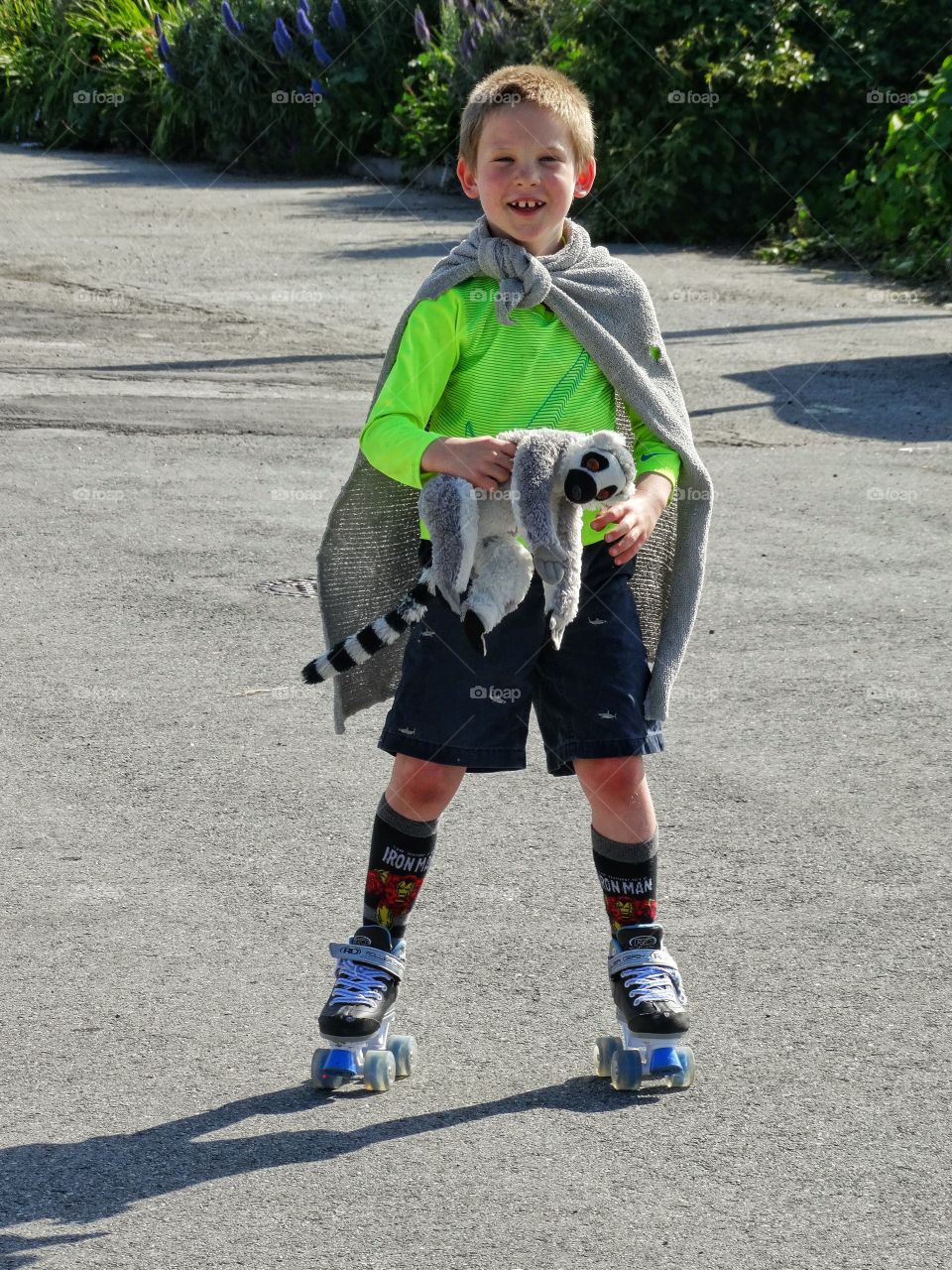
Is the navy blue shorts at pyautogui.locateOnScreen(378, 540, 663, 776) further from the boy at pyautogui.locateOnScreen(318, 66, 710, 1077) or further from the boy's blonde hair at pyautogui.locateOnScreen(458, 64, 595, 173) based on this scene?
the boy's blonde hair at pyautogui.locateOnScreen(458, 64, 595, 173)

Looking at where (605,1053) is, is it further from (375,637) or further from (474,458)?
(474,458)

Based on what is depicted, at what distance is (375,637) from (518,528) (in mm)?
343

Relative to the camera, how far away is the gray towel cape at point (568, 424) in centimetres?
334

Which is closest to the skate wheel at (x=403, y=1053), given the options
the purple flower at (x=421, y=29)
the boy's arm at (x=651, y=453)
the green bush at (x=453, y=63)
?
the boy's arm at (x=651, y=453)

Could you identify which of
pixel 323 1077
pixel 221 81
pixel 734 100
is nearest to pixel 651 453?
pixel 323 1077

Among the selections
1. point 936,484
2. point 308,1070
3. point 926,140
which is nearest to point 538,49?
point 926,140

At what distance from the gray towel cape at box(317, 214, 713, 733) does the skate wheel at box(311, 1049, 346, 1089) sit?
692mm

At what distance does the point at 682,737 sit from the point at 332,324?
7735 mm

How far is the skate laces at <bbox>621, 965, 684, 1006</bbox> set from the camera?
3.40 metres

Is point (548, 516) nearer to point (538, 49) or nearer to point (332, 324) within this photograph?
point (332, 324)

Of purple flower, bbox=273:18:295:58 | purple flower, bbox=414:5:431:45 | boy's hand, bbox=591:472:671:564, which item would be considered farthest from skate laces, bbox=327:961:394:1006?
purple flower, bbox=273:18:295:58

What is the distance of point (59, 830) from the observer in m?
4.54

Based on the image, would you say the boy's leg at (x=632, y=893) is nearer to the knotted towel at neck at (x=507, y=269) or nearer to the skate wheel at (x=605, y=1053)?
the skate wheel at (x=605, y=1053)

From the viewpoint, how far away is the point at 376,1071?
3.34 metres
